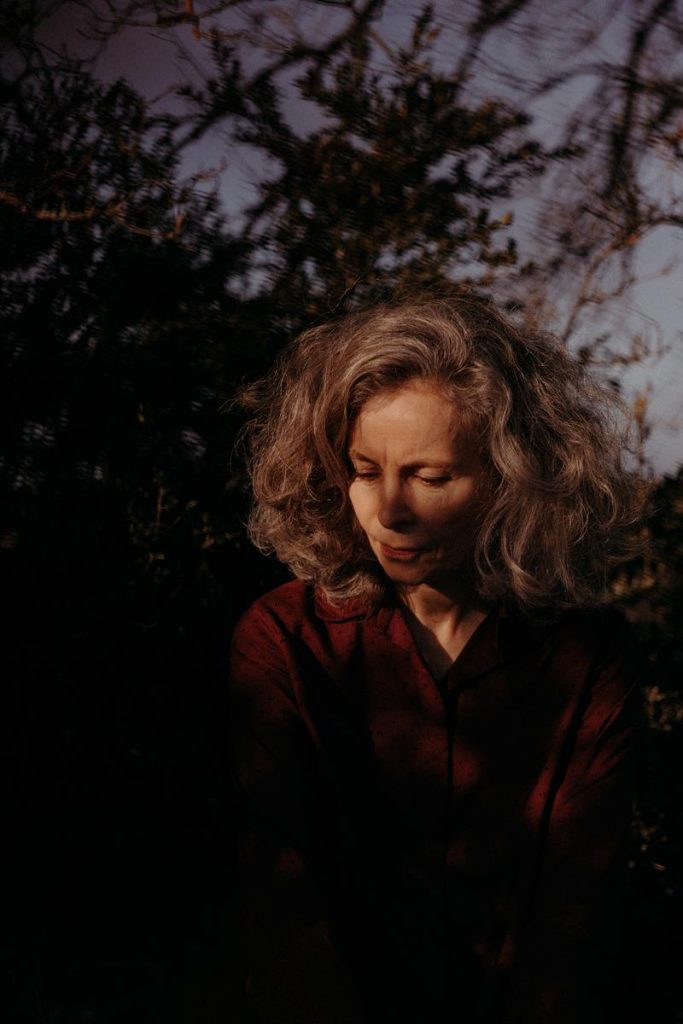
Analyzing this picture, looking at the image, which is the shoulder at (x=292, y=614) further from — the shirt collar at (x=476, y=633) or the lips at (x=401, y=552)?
the lips at (x=401, y=552)

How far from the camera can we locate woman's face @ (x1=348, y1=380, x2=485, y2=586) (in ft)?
7.46

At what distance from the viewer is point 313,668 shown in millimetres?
2434

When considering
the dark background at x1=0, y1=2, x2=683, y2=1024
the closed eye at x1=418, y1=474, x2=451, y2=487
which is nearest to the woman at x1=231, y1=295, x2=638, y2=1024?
the closed eye at x1=418, y1=474, x2=451, y2=487

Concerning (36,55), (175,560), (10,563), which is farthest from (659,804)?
(36,55)

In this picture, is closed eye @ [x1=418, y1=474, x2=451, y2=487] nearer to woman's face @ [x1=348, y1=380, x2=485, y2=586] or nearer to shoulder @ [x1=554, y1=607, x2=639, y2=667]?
woman's face @ [x1=348, y1=380, x2=485, y2=586]

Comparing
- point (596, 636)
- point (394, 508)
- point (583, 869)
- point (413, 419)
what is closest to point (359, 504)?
point (394, 508)

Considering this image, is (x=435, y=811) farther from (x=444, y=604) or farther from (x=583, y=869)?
(x=444, y=604)

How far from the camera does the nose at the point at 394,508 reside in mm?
2266

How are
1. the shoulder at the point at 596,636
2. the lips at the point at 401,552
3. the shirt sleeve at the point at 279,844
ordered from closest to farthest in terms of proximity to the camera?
1. the shirt sleeve at the point at 279,844
2. the lips at the point at 401,552
3. the shoulder at the point at 596,636

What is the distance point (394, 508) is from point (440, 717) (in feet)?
1.65

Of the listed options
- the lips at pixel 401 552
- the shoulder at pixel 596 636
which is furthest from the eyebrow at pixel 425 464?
the shoulder at pixel 596 636

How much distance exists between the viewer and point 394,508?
2266 millimetres

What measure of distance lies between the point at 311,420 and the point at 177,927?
153 centimetres

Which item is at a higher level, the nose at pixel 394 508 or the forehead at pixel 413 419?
the forehead at pixel 413 419
